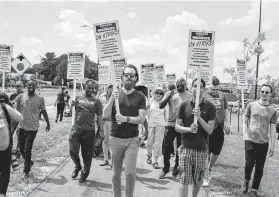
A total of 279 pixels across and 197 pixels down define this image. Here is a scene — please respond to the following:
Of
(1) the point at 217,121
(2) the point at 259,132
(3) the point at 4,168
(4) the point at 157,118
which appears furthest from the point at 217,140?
(3) the point at 4,168

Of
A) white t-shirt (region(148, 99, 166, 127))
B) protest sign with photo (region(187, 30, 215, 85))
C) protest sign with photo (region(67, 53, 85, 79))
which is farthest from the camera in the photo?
protest sign with photo (region(67, 53, 85, 79))

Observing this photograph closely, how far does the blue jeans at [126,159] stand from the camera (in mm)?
5148

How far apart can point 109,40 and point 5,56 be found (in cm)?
572

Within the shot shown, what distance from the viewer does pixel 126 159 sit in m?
5.16

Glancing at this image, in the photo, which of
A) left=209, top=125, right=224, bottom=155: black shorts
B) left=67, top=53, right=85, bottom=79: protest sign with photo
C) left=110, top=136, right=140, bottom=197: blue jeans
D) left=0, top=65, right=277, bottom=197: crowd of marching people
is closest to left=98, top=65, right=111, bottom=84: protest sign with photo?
left=67, top=53, right=85, bottom=79: protest sign with photo

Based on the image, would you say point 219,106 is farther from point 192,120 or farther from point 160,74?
point 160,74

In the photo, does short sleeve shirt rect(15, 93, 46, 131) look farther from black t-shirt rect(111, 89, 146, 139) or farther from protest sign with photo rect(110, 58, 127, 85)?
black t-shirt rect(111, 89, 146, 139)

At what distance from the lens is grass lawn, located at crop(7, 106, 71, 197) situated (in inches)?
253

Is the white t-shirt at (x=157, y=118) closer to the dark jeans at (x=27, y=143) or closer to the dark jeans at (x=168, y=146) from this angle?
the dark jeans at (x=168, y=146)

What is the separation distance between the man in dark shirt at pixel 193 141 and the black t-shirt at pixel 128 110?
0.61m

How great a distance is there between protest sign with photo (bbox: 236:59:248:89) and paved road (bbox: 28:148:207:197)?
302cm

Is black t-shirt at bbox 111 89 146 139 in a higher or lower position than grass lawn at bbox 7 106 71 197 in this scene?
higher

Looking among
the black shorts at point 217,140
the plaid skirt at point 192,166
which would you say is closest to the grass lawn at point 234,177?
the black shorts at point 217,140

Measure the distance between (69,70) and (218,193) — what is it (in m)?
6.12
